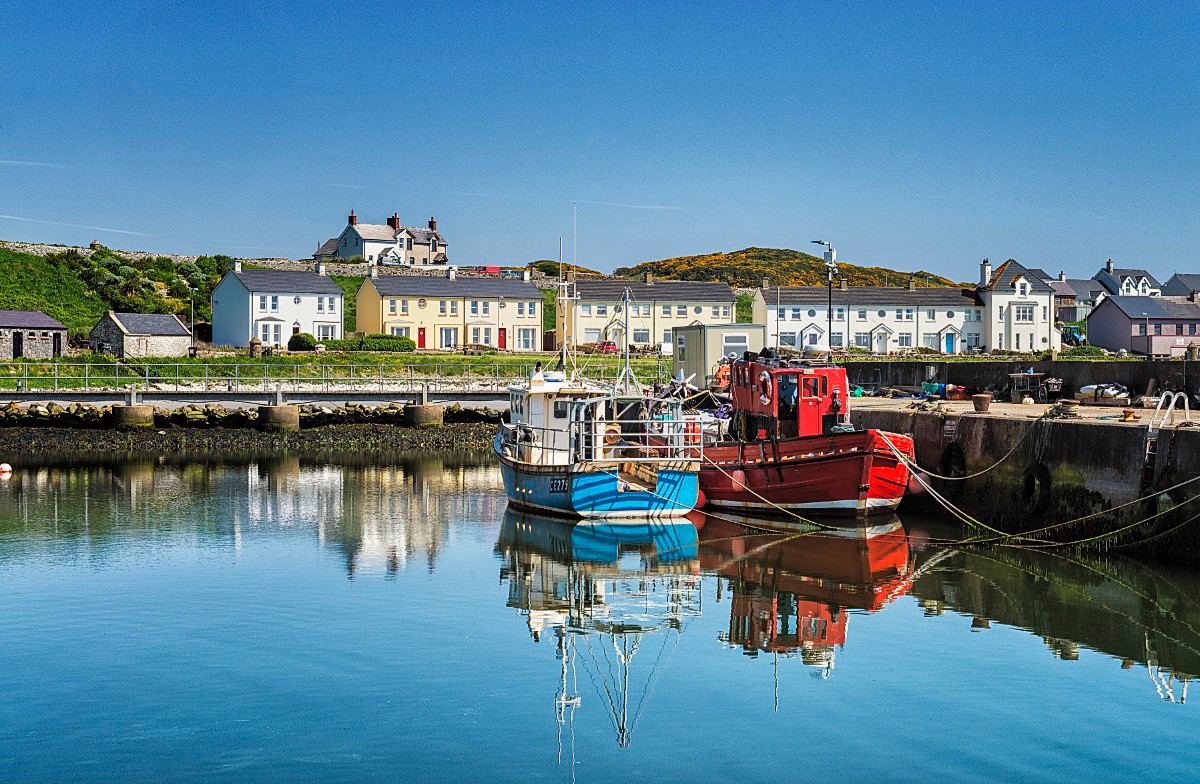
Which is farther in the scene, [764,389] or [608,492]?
[764,389]

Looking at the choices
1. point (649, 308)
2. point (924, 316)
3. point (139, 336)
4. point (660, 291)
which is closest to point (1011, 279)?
point (924, 316)

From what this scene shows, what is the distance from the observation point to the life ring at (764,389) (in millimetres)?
27438

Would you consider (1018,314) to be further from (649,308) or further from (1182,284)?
(1182,284)

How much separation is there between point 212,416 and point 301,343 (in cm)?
2026

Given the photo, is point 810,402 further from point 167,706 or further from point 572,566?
point 167,706

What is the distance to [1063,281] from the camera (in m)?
102

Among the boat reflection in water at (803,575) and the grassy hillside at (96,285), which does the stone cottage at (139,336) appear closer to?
the grassy hillside at (96,285)

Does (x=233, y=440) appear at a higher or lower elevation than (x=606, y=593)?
higher

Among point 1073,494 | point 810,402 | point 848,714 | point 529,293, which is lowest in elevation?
point 848,714

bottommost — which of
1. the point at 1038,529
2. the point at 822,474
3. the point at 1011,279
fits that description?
the point at 1038,529

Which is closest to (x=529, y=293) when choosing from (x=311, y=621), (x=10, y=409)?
(x=10, y=409)

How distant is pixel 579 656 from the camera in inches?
590

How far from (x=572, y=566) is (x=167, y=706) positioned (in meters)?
9.71

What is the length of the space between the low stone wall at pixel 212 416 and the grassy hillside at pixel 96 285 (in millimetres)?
23734
